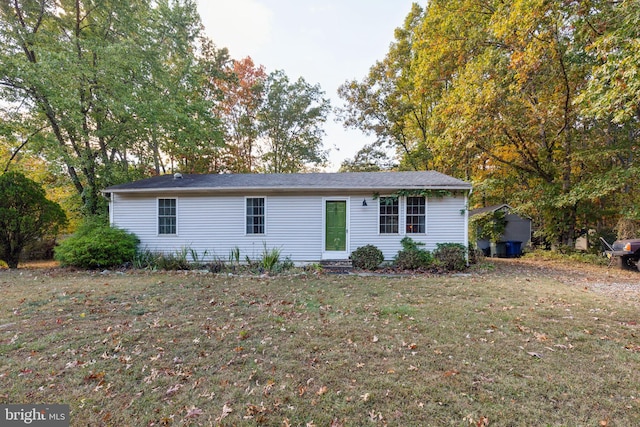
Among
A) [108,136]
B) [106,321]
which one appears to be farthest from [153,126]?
[106,321]

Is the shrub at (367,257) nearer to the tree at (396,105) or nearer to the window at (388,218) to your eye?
the window at (388,218)

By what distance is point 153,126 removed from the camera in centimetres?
1197

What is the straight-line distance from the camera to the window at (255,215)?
32.1ft

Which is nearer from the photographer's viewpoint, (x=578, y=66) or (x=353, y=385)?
(x=353, y=385)

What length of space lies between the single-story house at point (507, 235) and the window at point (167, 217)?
14.1 m

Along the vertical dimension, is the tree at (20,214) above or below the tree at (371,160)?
below

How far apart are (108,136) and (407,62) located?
58.6ft

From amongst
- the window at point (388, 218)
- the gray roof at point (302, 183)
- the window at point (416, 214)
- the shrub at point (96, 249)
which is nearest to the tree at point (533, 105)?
the gray roof at point (302, 183)

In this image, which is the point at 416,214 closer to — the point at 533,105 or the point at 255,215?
the point at 255,215

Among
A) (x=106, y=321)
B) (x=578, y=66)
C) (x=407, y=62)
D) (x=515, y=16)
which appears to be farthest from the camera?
(x=407, y=62)

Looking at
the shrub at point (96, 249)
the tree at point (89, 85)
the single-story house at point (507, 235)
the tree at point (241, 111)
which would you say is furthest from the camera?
the tree at point (241, 111)

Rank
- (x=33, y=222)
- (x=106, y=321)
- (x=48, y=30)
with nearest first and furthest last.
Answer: (x=106, y=321), (x=33, y=222), (x=48, y=30)

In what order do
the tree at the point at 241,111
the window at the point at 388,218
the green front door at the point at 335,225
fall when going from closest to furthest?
the window at the point at 388,218
the green front door at the point at 335,225
the tree at the point at 241,111

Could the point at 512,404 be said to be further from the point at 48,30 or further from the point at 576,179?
the point at 48,30
